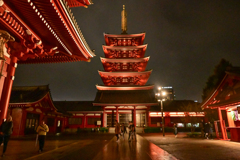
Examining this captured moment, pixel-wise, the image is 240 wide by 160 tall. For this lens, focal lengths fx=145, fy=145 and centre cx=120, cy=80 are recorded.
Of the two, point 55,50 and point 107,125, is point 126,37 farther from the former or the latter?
point 55,50

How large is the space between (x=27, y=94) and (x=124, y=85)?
46.0 ft

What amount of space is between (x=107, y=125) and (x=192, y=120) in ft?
43.6

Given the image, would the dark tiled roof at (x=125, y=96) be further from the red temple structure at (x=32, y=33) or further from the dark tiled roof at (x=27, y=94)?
the red temple structure at (x=32, y=33)

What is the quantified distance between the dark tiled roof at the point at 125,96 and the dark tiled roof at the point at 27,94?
7.80 metres

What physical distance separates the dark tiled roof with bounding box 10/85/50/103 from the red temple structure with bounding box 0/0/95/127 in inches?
401

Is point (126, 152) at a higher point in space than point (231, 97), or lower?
lower

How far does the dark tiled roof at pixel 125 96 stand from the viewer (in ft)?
74.3

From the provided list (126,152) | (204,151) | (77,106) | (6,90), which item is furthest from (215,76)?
(6,90)

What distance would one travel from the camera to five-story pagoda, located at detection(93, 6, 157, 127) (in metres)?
22.8

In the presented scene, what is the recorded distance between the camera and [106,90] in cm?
2497

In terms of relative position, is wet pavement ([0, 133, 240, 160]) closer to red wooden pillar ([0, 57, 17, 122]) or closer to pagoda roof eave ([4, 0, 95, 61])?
red wooden pillar ([0, 57, 17, 122])

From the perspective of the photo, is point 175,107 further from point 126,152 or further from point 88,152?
point 88,152

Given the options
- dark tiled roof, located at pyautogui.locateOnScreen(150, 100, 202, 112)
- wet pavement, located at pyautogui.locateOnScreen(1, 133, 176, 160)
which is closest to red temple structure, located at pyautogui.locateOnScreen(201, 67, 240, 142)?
wet pavement, located at pyautogui.locateOnScreen(1, 133, 176, 160)

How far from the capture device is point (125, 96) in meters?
23.8
